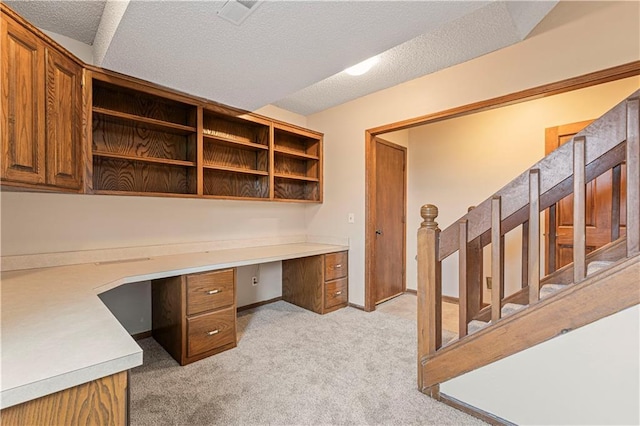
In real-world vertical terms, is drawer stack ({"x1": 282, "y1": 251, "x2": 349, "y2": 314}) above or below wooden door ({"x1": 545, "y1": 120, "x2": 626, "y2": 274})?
below

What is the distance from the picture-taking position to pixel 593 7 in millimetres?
1963

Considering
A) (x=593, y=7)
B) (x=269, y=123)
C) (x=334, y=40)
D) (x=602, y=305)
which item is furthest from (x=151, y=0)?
(x=593, y=7)

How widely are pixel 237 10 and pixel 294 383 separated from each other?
7.37ft

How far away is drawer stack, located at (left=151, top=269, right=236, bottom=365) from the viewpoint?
7.11 feet

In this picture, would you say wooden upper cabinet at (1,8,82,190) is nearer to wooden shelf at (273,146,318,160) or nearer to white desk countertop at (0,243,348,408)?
white desk countertop at (0,243,348,408)

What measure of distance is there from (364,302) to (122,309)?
244cm

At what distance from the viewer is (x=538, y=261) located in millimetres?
1398

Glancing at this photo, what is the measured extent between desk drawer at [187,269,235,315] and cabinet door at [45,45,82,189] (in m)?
1.03

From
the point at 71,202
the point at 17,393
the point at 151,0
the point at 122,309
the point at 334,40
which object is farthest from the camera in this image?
the point at 122,309

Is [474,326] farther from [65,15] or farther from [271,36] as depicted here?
Answer: [65,15]

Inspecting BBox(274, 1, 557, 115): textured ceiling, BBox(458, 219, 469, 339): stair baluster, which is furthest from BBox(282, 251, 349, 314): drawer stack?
BBox(274, 1, 557, 115): textured ceiling

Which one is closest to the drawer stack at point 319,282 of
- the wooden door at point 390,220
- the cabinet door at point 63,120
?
the wooden door at point 390,220

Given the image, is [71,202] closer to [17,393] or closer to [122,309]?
[122,309]

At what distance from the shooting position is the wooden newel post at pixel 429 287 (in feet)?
5.83
